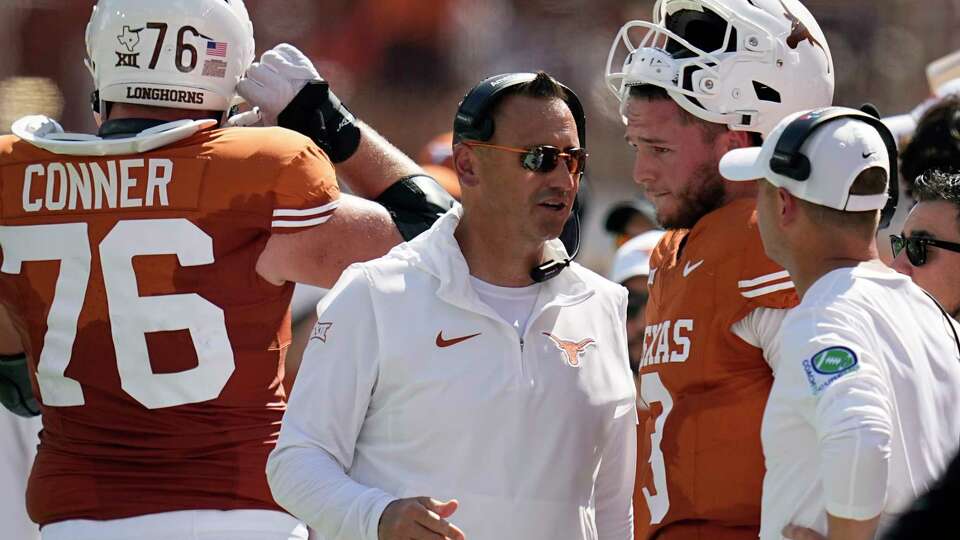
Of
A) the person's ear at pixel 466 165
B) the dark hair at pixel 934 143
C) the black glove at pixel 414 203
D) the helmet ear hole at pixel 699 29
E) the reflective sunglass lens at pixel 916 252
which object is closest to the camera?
the person's ear at pixel 466 165

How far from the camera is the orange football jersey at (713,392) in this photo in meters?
3.79

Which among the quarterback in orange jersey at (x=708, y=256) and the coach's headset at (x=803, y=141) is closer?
the coach's headset at (x=803, y=141)

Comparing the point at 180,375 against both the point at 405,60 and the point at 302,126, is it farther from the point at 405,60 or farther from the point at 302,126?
the point at 405,60

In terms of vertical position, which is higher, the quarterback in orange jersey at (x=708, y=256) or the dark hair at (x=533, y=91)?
the dark hair at (x=533, y=91)

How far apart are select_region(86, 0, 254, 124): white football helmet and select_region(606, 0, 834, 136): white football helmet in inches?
46.8

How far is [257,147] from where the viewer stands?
421 cm

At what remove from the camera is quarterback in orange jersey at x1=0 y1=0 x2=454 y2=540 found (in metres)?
4.16

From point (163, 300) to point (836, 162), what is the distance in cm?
183

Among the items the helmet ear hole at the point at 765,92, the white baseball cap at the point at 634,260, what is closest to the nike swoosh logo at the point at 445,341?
the helmet ear hole at the point at 765,92

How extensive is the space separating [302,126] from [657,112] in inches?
42.6

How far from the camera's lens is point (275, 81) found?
4.58 meters

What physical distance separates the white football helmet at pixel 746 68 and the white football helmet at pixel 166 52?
46.8 inches

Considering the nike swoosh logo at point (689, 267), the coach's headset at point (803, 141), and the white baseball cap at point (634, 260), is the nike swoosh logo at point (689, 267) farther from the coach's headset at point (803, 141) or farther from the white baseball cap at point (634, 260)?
the white baseball cap at point (634, 260)

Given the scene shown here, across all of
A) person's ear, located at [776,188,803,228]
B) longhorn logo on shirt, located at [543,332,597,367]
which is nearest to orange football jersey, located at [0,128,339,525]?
longhorn logo on shirt, located at [543,332,597,367]
